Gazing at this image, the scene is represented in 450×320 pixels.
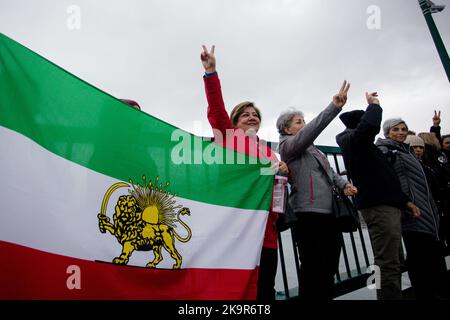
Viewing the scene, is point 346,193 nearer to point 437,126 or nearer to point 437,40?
point 437,126

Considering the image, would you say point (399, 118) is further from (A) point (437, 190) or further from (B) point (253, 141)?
(B) point (253, 141)

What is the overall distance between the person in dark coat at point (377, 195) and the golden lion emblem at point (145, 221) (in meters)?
1.69

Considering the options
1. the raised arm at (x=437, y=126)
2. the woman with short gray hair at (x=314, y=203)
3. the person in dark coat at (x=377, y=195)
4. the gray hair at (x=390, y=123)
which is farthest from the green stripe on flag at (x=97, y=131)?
the raised arm at (x=437, y=126)

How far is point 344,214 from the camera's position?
97.5 inches

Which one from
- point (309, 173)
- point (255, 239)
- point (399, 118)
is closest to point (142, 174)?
point (255, 239)

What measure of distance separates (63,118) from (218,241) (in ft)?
4.27

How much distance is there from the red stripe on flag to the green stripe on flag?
0.54m

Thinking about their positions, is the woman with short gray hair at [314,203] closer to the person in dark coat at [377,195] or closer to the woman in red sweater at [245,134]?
the woman in red sweater at [245,134]

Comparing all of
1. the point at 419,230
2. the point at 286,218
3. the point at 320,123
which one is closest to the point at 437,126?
the point at 419,230

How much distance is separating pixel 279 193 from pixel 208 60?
1.19m

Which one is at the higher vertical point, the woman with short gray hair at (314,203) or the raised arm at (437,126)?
the raised arm at (437,126)

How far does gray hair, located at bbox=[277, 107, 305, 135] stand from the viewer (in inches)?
116

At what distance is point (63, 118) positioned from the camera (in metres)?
1.96

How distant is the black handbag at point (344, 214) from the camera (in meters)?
2.49
